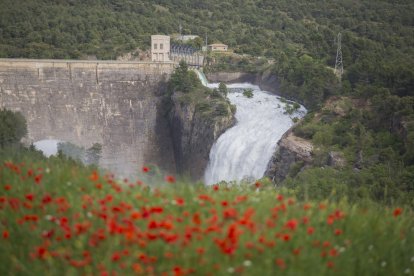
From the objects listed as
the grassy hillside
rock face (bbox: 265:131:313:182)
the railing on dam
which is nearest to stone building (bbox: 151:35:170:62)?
the railing on dam

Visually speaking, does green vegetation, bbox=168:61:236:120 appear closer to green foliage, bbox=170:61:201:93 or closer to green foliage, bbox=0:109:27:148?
green foliage, bbox=170:61:201:93

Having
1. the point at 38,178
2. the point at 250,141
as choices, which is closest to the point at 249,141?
the point at 250,141

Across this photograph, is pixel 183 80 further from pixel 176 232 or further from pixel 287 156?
pixel 176 232

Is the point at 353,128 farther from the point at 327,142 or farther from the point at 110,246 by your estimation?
the point at 110,246

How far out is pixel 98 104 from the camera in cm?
3722

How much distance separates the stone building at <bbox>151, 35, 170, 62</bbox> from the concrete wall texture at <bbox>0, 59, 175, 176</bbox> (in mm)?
2494

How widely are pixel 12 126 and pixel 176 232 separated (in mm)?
26538

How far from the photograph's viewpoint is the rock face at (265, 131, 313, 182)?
82.7 feet

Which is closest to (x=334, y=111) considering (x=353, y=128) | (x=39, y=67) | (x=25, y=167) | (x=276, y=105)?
(x=353, y=128)

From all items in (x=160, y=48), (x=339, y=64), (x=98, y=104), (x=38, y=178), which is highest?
(x=38, y=178)

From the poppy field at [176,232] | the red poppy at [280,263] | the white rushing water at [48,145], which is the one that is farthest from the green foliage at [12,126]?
A: the red poppy at [280,263]

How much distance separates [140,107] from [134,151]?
302cm

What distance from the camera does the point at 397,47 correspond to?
1499 inches

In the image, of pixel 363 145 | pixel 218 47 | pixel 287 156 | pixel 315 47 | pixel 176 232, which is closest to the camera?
pixel 176 232
